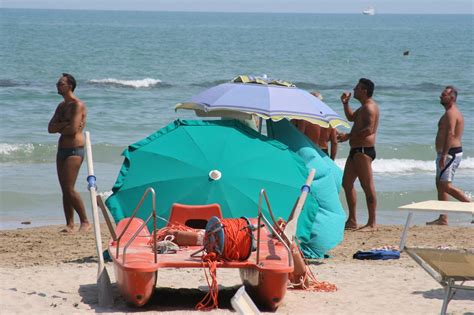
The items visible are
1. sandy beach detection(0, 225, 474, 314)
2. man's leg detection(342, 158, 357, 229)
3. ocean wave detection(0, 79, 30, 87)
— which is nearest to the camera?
sandy beach detection(0, 225, 474, 314)

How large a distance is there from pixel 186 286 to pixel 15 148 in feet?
31.1

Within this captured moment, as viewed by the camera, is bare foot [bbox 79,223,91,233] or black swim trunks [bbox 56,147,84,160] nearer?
black swim trunks [bbox 56,147,84,160]

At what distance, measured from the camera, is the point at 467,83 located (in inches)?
1335

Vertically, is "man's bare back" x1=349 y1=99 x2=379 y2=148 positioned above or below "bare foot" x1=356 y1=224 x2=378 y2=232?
above

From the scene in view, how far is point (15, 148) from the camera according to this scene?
16.2 metres

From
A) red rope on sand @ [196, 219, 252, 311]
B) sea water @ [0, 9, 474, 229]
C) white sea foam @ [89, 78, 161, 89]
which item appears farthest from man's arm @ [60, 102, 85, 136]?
white sea foam @ [89, 78, 161, 89]

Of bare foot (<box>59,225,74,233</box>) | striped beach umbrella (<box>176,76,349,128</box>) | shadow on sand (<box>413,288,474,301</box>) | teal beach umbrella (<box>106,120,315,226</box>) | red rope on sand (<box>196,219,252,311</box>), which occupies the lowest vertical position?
shadow on sand (<box>413,288,474,301</box>)

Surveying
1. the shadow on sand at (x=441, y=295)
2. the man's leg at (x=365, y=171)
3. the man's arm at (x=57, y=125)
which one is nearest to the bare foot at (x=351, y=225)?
the man's leg at (x=365, y=171)

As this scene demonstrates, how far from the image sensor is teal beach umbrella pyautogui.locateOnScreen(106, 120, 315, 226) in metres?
7.71

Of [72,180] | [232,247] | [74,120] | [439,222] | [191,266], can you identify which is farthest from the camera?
[439,222]

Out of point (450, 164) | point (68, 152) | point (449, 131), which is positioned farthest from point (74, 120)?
point (450, 164)

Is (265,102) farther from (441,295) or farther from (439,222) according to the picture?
(439,222)

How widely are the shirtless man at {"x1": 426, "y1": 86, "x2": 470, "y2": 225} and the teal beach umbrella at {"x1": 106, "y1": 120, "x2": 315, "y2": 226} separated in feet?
8.94

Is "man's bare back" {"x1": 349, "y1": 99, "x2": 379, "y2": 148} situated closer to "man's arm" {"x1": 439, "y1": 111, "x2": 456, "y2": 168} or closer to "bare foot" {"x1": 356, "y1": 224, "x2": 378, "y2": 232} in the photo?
"man's arm" {"x1": 439, "y1": 111, "x2": 456, "y2": 168}
